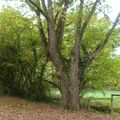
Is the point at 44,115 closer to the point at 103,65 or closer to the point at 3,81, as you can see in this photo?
the point at 103,65

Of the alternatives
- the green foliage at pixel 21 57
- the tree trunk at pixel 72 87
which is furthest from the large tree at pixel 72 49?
the green foliage at pixel 21 57

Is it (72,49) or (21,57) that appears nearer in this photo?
(72,49)

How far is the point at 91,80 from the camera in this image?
18.5 m

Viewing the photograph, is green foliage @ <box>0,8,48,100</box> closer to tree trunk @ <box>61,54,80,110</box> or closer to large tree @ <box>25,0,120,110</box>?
large tree @ <box>25,0,120,110</box>

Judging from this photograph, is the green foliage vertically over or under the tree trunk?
over

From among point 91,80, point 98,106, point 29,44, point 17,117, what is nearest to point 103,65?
point 91,80

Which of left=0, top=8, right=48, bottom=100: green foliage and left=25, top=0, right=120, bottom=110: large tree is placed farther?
left=0, top=8, right=48, bottom=100: green foliage

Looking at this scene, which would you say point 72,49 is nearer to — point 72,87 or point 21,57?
point 72,87

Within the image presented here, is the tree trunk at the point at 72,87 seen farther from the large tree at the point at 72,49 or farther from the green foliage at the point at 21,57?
the green foliage at the point at 21,57

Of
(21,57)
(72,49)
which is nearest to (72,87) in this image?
(72,49)

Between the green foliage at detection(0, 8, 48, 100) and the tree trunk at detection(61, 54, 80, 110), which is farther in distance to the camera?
the green foliage at detection(0, 8, 48, 100)

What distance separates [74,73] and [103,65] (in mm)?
3638

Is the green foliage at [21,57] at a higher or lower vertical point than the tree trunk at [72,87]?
higher

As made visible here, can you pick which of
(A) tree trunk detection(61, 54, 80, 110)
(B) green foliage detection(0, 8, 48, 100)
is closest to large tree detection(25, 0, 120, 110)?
(A) tree trunk detection(61, 54, 80, 110)
